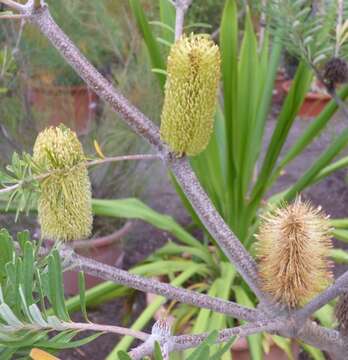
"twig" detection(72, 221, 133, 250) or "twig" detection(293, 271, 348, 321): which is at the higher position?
"twig" detection(293, 271, 348, 321)

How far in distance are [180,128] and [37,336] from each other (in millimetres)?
173

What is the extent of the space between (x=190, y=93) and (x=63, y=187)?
0.11m

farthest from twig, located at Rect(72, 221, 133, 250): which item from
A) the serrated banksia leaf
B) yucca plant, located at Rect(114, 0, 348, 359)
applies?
the serrated banksia leaf

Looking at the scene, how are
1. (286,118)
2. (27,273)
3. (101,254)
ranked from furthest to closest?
(101,254), (286,118), (27,273)

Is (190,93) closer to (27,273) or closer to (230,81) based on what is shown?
(27,273)

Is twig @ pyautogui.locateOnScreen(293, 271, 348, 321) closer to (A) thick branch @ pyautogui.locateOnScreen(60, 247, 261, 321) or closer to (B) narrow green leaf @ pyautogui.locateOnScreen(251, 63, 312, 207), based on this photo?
Answer: (A) thick branch @ pyautogui.locateOnScreen(60, 247, 261, 321)

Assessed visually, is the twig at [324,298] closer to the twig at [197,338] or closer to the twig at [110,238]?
the twig at [197,338]

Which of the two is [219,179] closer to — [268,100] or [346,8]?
[268,100]

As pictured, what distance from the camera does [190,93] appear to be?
1.21ft

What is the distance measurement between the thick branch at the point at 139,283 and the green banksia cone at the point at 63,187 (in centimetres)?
2

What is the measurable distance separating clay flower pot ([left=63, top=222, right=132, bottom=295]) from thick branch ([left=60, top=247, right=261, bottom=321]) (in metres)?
0.94

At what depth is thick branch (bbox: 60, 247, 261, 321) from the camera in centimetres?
39

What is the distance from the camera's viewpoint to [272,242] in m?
0.41

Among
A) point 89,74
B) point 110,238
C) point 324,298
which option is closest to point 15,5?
point 89,74
